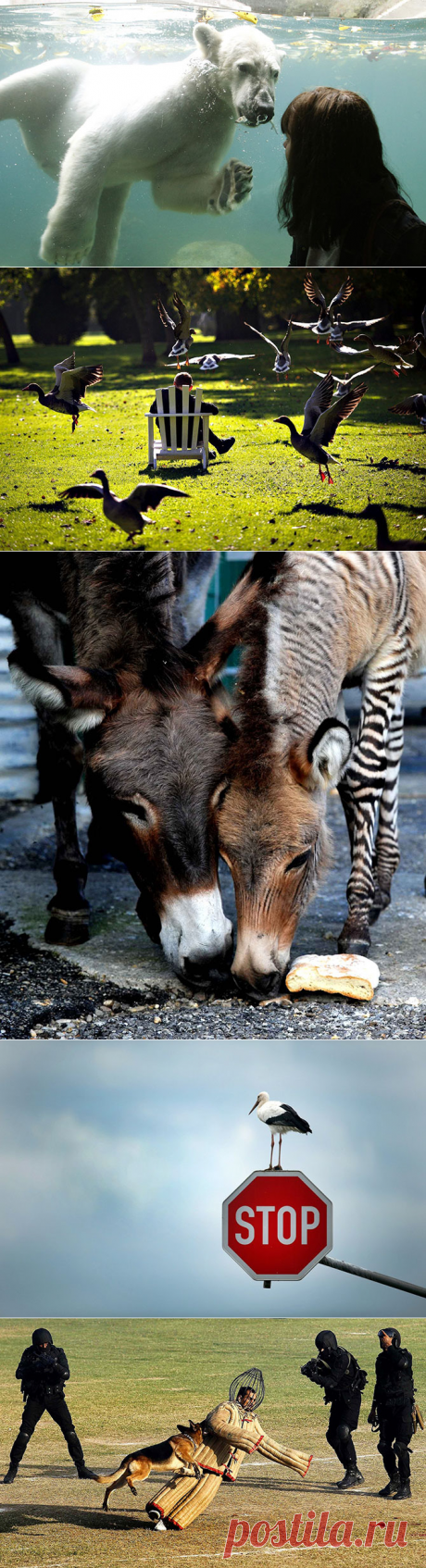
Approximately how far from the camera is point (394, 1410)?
3.69 meters

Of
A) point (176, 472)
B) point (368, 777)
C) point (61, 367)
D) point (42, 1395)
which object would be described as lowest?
point (42, 1395)

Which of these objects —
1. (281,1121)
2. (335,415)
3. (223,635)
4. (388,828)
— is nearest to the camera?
(281,1121)

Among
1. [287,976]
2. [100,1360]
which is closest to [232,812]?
[287,976]

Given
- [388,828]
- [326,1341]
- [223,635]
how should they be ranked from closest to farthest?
[326,1341], [223,635], [388,828]

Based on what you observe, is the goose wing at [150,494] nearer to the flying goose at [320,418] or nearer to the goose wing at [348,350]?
the flying goose at [320,418]

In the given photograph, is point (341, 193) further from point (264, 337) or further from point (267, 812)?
point (267, 812)

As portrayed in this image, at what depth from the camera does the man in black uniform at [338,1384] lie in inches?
146

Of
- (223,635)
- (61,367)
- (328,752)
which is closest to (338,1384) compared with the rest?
(328,752)

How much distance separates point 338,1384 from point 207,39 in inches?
170

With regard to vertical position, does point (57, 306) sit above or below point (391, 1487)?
above

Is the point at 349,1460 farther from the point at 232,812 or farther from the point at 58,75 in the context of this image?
the point at 58,75

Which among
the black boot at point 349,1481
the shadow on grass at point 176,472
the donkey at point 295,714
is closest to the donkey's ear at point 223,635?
the donkey at point 295,714

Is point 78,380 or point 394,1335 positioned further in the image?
point 78,380

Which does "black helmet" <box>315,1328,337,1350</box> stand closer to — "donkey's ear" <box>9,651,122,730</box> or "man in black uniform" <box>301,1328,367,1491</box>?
"man in black uniform" <box>301,1328,367,1491</box>
